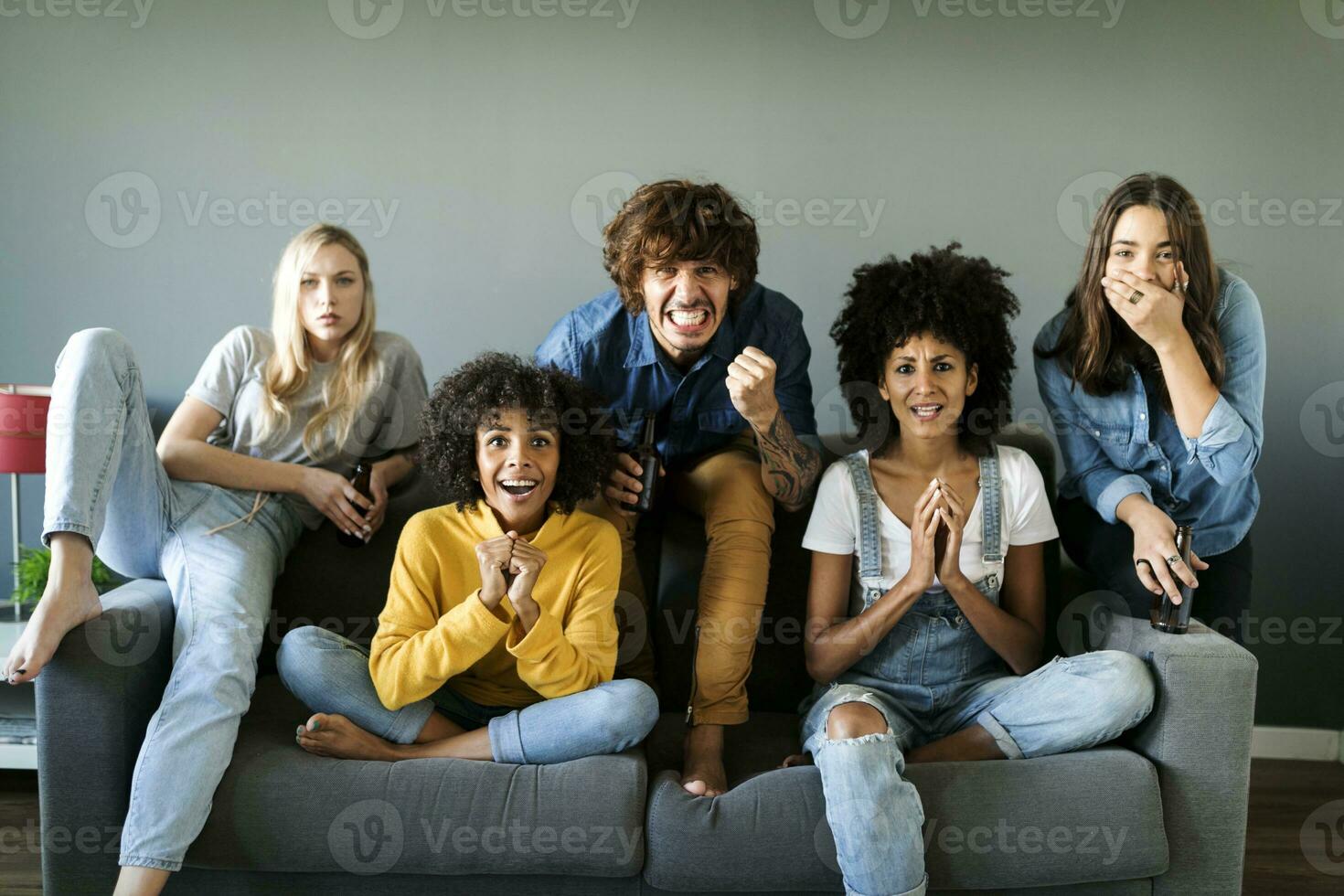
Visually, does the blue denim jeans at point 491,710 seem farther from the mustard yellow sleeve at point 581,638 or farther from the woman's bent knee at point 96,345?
the woman's bent knee at point 96,345

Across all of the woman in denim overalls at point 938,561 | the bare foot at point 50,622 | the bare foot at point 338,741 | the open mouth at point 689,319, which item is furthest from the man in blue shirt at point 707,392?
the bare foot at point 50,622

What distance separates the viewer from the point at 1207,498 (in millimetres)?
2133

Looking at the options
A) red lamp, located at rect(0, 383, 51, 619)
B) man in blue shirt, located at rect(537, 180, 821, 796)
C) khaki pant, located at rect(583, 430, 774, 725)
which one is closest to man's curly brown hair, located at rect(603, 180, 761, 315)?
man in blue shirt, located at rect(537, 180, 821, 796)

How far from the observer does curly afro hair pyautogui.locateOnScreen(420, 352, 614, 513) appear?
6.56ft

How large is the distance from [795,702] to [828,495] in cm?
45

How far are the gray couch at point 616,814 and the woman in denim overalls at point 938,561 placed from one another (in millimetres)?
96

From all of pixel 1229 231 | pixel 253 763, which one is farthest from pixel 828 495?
pixel 1229 231

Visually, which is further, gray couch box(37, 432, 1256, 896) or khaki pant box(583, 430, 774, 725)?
khaki pant box(583, 430, 774, 725)

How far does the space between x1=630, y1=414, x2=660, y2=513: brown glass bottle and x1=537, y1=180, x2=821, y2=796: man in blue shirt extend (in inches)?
0.7

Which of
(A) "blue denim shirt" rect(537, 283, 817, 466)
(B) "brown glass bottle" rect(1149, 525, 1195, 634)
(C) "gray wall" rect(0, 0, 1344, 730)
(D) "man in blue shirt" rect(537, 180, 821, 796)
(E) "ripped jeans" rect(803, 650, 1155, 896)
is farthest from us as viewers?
(C) "gray wall" rect(0, 0, 1344, 730)

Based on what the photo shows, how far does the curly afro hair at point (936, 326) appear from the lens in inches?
82.2

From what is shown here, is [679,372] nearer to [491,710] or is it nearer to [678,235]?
[678,235]

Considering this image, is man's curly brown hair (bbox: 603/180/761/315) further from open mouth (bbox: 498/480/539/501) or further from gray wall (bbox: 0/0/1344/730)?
gray wall (bbox: 0/0/1344/730)

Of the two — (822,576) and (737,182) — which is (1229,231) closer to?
(737,182)
